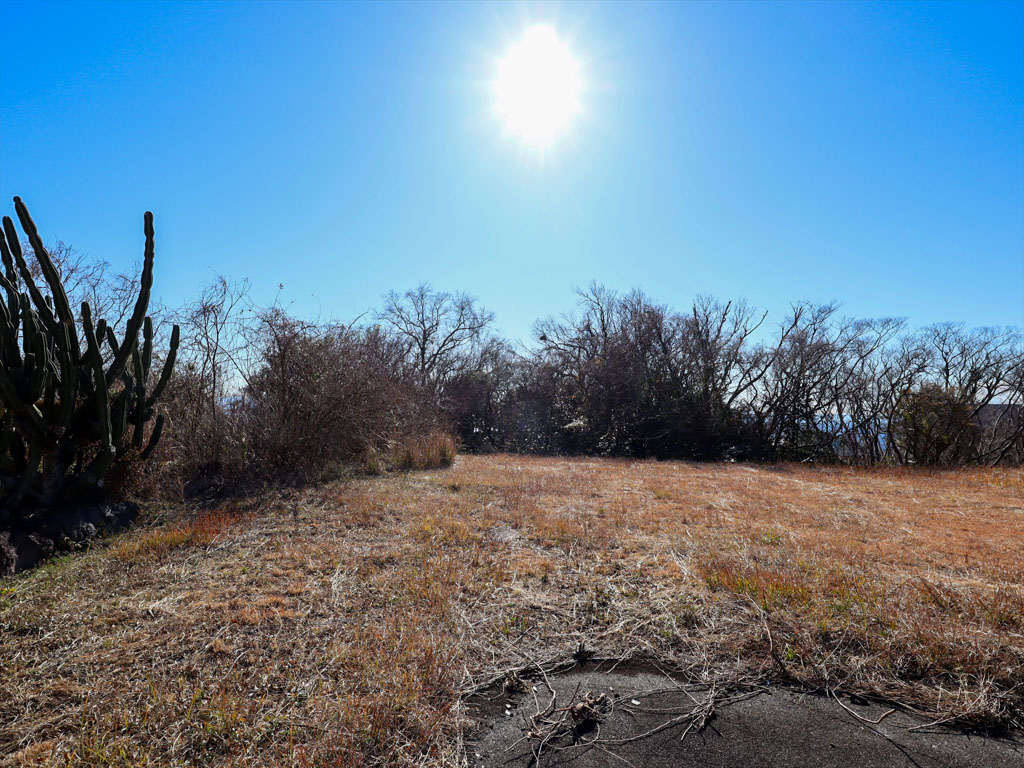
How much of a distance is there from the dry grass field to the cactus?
95 centimetres

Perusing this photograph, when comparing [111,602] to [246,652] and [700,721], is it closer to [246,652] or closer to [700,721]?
[246,652]

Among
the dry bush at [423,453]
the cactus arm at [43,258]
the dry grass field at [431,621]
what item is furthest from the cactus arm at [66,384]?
the dry bush at [423,453]

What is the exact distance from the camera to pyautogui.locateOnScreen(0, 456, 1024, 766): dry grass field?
245 centimetres

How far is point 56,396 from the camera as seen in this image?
5871 mm

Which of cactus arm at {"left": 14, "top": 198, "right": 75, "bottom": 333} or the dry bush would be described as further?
the dry bush

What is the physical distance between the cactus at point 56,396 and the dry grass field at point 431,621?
0.95 meters

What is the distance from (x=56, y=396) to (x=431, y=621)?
5499 mm

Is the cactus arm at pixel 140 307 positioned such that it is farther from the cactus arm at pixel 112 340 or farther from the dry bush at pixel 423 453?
the dry bush at pixel 423 453

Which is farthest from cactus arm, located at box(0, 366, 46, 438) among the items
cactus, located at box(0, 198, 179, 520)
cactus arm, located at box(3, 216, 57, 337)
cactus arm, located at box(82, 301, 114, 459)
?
cactus arm, located at box(3, 216, 57, 337)

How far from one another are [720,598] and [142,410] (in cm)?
705

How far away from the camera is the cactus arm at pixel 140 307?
20.7ft

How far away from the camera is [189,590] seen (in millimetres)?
4133

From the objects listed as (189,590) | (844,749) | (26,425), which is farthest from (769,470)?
(26,425)

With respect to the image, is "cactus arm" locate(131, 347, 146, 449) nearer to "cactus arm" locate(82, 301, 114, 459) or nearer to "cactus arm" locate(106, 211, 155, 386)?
"cactus arm" locate(106, 211, 155, 386)
